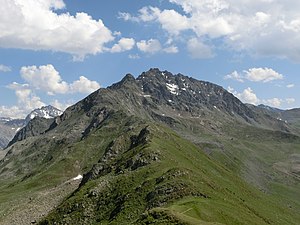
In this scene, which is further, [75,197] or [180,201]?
[75,197]

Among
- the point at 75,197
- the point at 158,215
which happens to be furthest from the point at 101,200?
the point at 158,215

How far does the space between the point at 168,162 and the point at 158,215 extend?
7349cm

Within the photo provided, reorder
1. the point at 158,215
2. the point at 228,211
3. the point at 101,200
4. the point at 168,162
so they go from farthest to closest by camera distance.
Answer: the point at 168,162 → the point at 101,200 → the point at 228,211 → the point at 158,215

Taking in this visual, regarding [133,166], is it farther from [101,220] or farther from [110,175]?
[101,220]

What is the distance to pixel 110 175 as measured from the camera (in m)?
162

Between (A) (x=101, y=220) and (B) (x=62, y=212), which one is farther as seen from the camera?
(B) (x=62, y=212)

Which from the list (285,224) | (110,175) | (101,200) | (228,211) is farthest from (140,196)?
(285,224)

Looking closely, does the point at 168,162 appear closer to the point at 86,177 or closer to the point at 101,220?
the point at 101,220

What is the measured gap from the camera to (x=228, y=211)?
103 meters

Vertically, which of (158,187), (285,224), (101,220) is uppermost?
(158,187)

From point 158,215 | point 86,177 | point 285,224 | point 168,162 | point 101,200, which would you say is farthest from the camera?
point 86,177

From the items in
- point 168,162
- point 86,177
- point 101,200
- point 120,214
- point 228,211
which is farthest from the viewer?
point 86,177

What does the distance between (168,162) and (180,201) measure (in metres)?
49.8

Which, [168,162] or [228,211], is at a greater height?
[168,162]
